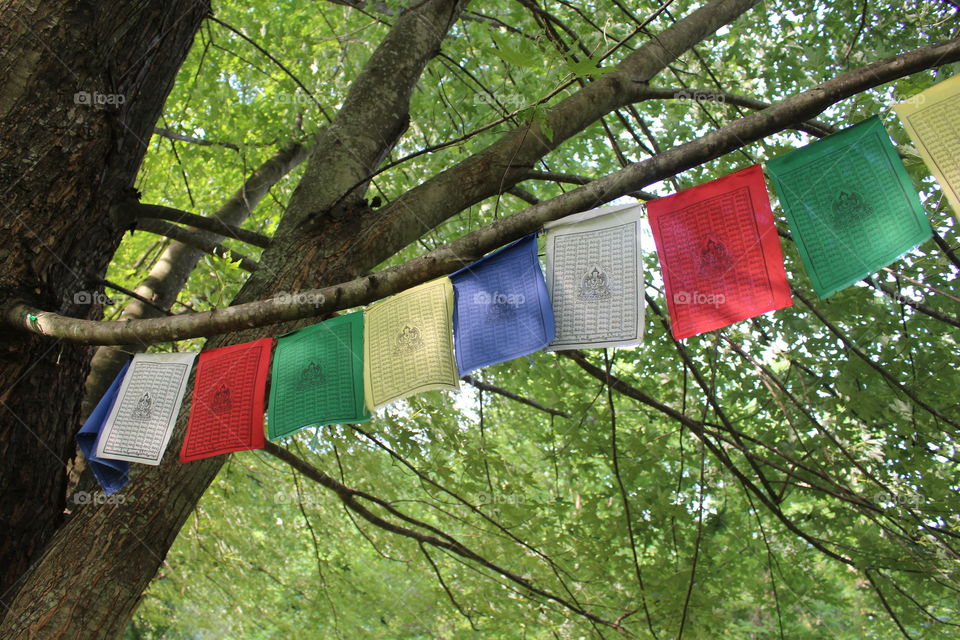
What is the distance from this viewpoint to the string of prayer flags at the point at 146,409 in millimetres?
2520

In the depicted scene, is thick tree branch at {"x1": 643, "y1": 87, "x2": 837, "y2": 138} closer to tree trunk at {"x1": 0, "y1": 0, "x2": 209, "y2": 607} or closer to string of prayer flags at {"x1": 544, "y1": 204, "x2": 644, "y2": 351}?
string of prayer flags at {"x1": 544, "y1": 204, "x2": 644, "y2": 351}

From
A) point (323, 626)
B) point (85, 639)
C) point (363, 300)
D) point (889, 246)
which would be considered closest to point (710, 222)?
point (889, 246)

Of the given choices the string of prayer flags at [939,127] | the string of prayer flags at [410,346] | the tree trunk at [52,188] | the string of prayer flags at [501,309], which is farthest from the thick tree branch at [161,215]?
the string of prayer flags at [939,127]

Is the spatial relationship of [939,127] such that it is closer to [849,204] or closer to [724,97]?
[849,204]

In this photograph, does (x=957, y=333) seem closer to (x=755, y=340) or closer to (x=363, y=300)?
(x=755, y=340)

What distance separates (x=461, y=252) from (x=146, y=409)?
1.34 meters

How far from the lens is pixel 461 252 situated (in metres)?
2.21

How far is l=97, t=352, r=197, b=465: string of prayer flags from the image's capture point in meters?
2.52

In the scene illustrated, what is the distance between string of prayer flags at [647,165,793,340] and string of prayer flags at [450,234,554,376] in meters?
0.39

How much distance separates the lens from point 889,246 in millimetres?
1855

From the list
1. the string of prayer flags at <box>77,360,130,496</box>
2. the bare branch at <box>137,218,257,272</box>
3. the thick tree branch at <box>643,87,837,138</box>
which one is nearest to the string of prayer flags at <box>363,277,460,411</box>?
the string of prayer flags at <box>77,360,130,496</box>

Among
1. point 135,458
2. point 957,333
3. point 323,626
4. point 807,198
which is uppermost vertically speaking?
point 807,198

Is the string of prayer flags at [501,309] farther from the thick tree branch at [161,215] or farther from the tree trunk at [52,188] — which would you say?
the tree trunk at [52,188]

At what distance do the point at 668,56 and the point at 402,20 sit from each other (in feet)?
4.22
